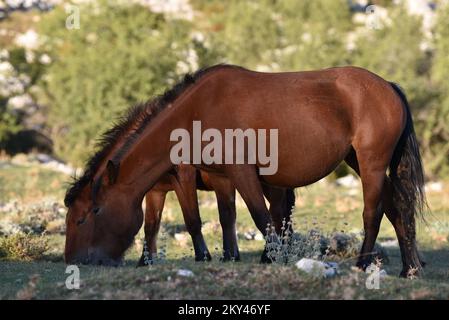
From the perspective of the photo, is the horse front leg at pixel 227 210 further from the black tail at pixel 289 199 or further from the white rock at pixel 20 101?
the white rock at pixel 20 101

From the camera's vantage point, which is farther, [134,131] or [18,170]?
[18,170]

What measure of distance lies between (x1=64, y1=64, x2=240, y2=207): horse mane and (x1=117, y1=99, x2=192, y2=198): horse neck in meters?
0.10

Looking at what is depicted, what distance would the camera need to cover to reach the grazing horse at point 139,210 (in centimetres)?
975

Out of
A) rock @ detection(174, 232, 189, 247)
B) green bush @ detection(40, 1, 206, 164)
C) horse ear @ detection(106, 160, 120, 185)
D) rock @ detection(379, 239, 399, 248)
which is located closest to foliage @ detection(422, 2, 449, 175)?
green bush @ detection(40, 1, 206, 164)

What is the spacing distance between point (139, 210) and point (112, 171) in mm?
581

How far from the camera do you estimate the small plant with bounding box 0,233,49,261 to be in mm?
11844

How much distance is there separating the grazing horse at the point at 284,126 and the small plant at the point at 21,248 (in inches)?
98.3

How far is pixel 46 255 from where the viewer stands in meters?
12.2
